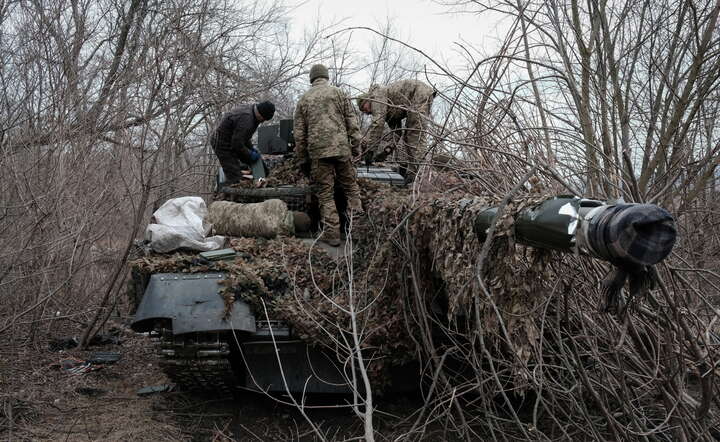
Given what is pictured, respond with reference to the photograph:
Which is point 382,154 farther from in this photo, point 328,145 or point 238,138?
point 238,138

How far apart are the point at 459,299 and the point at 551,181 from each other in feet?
3.44

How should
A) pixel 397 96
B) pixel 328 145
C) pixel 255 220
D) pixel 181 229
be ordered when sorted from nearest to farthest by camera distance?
pixel 181 229, pixel 255 220, pixel 328 145, pixel 397 96

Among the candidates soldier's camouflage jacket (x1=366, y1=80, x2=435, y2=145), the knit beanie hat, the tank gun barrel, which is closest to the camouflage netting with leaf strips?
the tank gun barrel

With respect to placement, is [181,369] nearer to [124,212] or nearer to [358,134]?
[358,134]

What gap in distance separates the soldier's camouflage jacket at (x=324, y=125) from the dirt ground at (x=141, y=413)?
2085mm

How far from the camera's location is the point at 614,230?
1.91 m

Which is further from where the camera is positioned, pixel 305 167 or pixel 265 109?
pixel 265 109

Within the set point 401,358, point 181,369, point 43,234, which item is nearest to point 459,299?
point 401,358

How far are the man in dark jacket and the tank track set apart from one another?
2577 millimetres

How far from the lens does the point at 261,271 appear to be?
458 cm

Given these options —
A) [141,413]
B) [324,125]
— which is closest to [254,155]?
[324,125]

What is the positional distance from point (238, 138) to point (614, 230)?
17.0 feet

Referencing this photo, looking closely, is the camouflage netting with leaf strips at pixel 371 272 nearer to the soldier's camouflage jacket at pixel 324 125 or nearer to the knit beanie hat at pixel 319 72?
the soldier's camouflage jacket at pixel 324 125

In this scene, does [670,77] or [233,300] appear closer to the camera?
[233,300]
